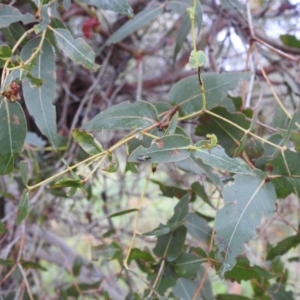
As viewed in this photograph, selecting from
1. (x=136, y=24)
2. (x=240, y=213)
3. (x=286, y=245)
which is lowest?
(x=286, y=245)

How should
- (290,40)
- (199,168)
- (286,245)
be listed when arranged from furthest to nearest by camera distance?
(290,40), (286,245), (199,168)

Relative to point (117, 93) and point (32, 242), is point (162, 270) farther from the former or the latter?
point (117, 93)

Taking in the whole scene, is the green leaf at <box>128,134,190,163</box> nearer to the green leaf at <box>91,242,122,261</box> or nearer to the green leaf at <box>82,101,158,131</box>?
the green leaf at <box>82,101,158,131</box>

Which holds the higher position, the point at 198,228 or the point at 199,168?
the point at 199,168

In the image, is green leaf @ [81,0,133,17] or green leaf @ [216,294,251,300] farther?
green leaf @ [216,294,251,300]

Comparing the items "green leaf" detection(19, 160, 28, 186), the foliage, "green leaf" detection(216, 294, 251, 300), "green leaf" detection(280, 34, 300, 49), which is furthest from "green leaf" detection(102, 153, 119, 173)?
"green leaf" detection(280, 34, 300, 49)

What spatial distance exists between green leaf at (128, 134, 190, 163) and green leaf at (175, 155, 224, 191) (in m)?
0.03

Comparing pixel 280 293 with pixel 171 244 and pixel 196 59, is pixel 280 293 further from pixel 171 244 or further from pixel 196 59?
pixel 196 59

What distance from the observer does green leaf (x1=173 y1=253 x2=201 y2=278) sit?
54 cm

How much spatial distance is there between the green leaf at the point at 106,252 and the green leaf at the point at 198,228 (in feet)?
0.32

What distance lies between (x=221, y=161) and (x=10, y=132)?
22 cm

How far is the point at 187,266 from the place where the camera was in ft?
1.78

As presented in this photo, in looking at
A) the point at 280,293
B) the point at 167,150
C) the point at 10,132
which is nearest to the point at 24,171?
the point at 10,132

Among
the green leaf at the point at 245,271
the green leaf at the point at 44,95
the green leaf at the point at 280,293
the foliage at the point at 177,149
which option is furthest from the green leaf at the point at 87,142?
the green leaf at the point at 280,293
